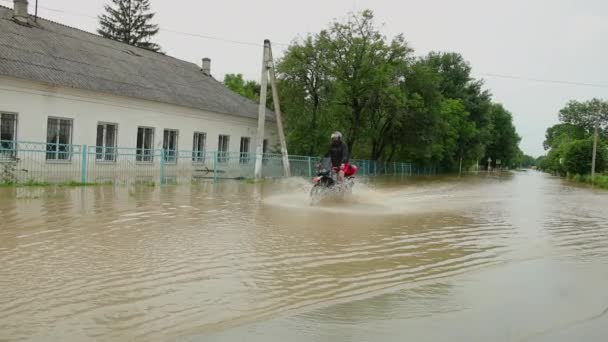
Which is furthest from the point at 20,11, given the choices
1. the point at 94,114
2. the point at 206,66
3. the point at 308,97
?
the point at 308,97

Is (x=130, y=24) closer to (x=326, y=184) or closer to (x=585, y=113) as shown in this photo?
(x=326, y=184)

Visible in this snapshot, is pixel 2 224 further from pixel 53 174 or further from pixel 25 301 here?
pixel 53 174

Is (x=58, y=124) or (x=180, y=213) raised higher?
(x=58, y=124)

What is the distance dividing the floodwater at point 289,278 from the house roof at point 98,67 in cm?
1068

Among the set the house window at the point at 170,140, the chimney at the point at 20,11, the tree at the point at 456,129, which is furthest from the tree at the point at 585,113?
the chimney at the point at 20,11

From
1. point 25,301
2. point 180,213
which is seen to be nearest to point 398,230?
point 180,213

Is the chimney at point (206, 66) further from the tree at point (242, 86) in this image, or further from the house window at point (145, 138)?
the house window at point (145, 138)

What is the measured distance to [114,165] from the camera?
19234 millimetres

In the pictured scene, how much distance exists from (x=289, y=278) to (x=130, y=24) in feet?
177

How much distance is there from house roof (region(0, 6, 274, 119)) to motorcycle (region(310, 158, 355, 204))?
37.7 ft

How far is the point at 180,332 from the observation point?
156 inches

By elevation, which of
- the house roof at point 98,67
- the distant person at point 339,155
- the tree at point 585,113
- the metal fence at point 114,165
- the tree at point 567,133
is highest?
the tree at point 585,113

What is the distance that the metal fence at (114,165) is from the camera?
642 inches

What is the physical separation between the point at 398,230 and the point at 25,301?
6.54 meters
